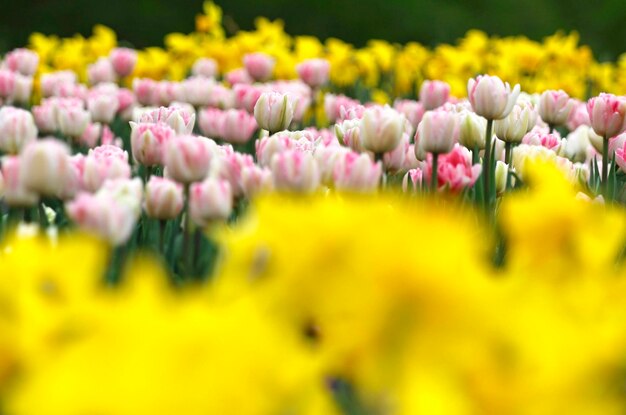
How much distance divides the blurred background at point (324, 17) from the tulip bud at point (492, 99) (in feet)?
17.3

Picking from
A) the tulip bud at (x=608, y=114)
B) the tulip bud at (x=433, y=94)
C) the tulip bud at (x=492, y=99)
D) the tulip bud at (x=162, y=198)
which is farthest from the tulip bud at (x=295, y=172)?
the tulip bud at (x=433, y=94)

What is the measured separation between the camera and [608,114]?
2.23 m

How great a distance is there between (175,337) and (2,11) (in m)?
7.39

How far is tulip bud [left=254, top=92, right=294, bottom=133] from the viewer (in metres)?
2.25

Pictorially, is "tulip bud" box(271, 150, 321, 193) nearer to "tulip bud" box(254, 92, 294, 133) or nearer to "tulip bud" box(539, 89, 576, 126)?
"tulip bud" box(254, 92, 294, 133)

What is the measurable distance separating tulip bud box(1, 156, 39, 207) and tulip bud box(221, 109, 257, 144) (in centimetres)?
109

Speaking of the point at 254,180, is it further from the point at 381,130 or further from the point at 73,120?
the point at 73,120

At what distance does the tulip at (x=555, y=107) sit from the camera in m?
2.75

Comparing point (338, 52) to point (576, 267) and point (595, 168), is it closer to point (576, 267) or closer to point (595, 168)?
point (595, 168)

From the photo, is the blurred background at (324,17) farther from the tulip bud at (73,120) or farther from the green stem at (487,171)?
the green stem at (487,171)

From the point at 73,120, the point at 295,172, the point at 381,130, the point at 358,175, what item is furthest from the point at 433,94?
the point at 295,172

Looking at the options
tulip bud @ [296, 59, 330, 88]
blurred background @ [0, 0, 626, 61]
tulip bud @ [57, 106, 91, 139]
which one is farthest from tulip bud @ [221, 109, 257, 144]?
blurred background @ [0, 0, 626, 61]

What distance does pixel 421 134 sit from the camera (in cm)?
181

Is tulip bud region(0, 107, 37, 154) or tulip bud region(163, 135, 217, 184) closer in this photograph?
tulip bud region(163, 135, 217, 184)
